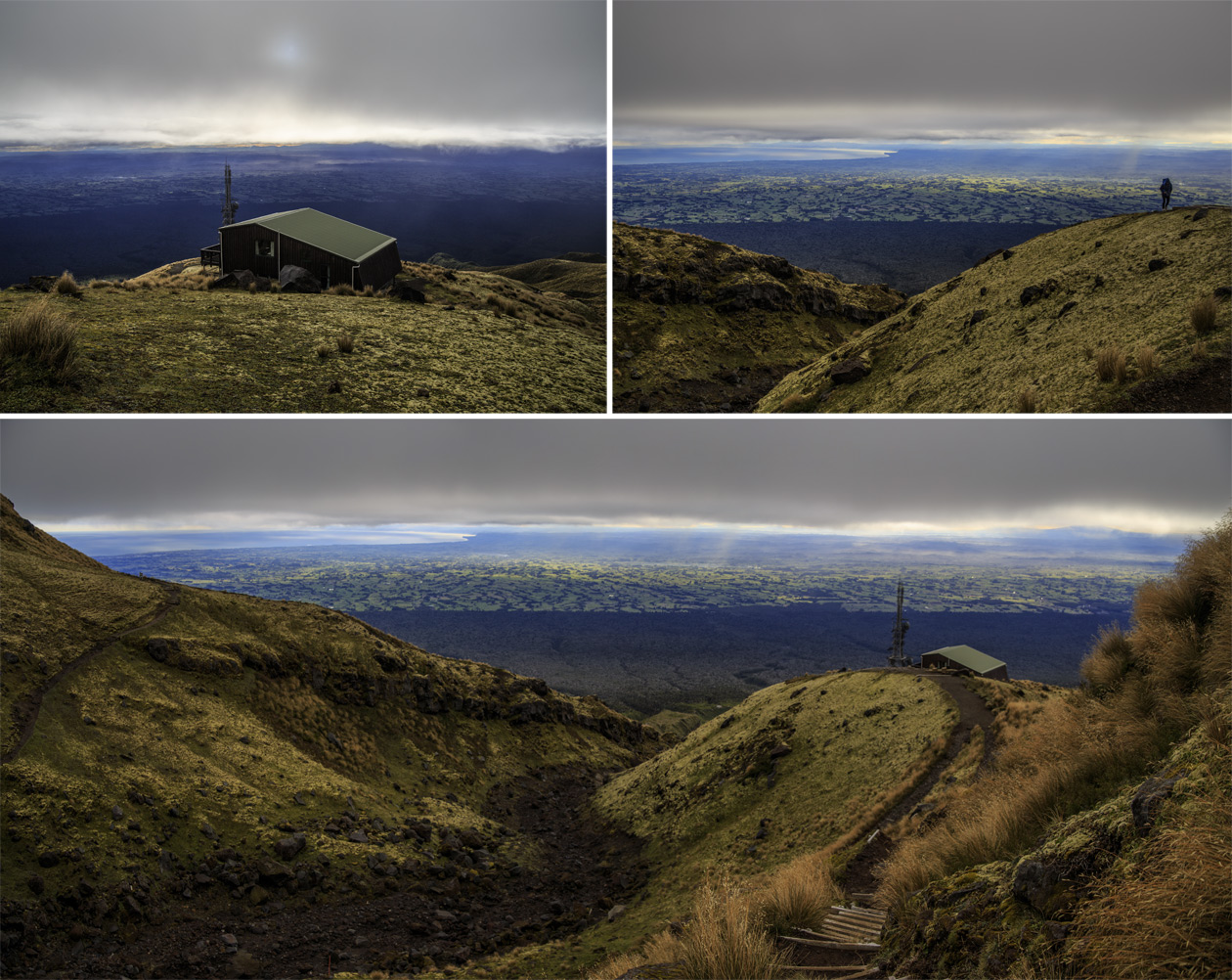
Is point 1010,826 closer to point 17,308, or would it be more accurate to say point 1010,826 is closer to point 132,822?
point 17,308

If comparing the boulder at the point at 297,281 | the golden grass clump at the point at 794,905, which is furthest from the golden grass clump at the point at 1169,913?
the boulder at the point at 297,281

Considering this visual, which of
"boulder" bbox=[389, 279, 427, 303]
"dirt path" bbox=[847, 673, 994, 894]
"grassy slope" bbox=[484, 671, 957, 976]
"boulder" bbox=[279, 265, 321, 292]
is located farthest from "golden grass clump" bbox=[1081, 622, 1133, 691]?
"boulder" bbox=[279, 265, 321, 292]

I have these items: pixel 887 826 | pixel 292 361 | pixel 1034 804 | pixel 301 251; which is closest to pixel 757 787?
pixel 887 826

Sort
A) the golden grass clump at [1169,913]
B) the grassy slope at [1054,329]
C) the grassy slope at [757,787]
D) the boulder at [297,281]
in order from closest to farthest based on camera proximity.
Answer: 1. the golden grass clump at [1169,913]
2. the grassy slope at [1054,329]
3. the grassy slope at [757,787]
4. the boulder at [297,281]

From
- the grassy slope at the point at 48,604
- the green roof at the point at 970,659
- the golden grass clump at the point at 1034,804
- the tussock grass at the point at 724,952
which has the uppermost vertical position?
the golden grass clump at the point at 1034,804

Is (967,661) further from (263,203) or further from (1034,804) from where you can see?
(263,203)

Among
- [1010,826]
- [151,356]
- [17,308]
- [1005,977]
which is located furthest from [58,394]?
[1010,826]

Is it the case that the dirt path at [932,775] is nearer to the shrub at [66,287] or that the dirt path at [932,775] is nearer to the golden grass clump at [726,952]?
the golden grass clump at [726,952]

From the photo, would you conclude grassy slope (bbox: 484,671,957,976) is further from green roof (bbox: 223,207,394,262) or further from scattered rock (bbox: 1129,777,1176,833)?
green roof (bbox: 223,207,394,262)
